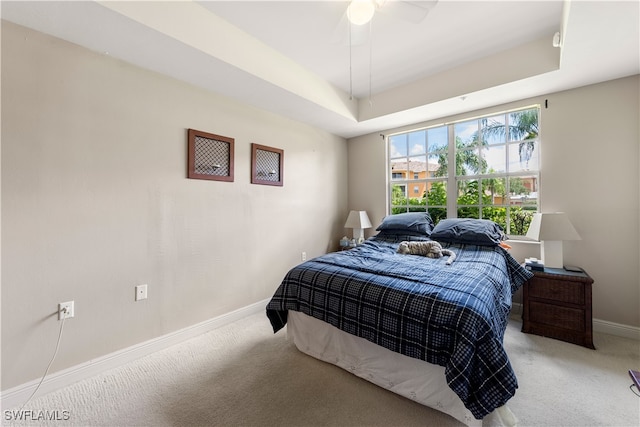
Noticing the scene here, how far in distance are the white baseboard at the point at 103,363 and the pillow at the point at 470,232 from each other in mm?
2366

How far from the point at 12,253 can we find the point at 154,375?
114 cm

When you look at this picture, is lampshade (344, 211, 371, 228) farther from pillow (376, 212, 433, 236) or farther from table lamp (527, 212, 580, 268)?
table lamp (527, 212, 580, 268)

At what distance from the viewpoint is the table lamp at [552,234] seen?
7.41 feet

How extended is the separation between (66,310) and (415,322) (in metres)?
2.20

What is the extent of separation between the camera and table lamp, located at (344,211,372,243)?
12.0 feet

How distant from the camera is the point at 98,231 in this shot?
6.04ft

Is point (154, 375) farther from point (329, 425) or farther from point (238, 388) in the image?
point (329, 425)

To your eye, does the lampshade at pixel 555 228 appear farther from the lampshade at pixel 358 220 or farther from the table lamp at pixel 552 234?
the lampshade at pixel 358 220

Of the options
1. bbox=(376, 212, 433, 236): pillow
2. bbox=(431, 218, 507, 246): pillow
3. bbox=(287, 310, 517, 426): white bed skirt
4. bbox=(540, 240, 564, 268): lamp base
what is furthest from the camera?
bbox=(376, 212, 433, 236): pillow

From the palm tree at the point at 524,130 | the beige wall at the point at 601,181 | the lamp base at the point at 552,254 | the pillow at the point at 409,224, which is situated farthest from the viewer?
the pillow at the point at 409,224

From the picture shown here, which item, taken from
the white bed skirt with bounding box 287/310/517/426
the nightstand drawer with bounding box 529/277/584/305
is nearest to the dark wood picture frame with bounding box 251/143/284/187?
the white bed skirt with bounding box 287/310/517/426

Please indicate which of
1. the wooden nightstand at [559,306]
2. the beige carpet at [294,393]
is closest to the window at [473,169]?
the wooden nightstand at [559,306]
